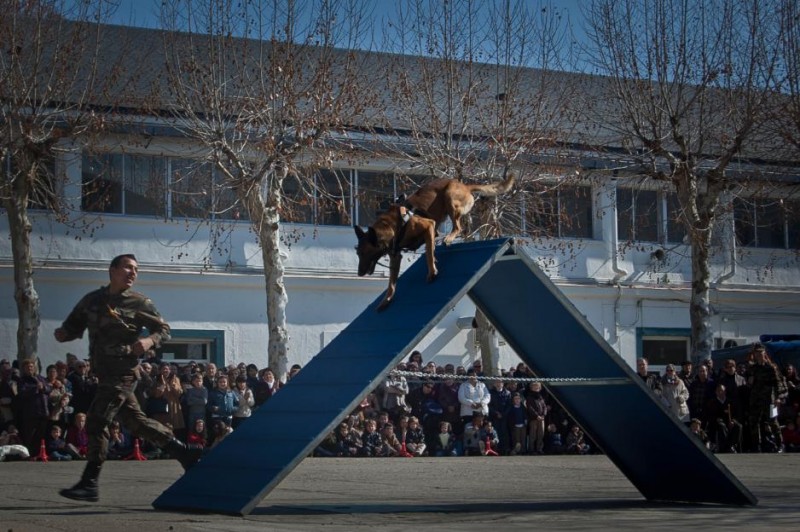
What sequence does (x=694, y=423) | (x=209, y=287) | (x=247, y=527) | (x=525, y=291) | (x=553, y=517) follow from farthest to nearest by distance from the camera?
1. (x=209, y=287)
2. (x=694, y=423)
3. (x=525, y=291)
4. (x=553, y=517)
5. (x=247, y=527)

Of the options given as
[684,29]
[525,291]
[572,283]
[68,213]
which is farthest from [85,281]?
[525,291]

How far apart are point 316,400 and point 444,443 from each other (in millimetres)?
13685

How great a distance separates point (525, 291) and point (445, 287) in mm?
803

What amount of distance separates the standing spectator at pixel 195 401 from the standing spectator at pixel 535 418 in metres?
6.43

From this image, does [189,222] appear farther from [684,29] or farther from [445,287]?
[445,287]

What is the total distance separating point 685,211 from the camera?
1053 inches

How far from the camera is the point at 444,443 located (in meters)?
22.5

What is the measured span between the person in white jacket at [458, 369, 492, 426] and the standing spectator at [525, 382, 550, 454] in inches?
38.8

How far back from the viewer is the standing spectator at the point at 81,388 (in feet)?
66.4

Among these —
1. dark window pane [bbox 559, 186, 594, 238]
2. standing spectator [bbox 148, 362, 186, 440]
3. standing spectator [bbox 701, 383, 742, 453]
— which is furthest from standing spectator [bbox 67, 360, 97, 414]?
dark window pane [bbox 559, 186, 594, 238]

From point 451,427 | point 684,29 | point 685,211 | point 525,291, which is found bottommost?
point 451,427

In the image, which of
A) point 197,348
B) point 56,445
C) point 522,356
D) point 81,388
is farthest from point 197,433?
point 522,356

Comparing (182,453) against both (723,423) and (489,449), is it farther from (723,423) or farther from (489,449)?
(723,423)

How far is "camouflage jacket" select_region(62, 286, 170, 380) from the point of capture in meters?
9.62
